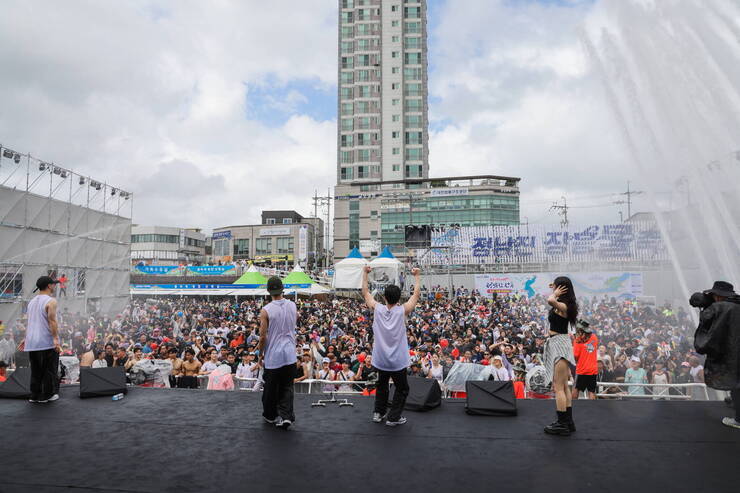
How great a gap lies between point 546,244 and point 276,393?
1378 inches

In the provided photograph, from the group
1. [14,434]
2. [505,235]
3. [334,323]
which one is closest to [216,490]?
[14,434]

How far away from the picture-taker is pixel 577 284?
84.9ft

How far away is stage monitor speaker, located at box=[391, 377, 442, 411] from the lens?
16.7 ft

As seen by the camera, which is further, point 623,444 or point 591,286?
point 591,286

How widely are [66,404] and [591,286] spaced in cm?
2643

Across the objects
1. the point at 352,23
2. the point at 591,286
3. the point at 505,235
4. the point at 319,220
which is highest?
the point at 352,23

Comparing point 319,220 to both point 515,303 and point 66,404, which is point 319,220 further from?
point 66,404

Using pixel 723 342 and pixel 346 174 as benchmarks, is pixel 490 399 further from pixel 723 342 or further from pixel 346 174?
pixel 346 174

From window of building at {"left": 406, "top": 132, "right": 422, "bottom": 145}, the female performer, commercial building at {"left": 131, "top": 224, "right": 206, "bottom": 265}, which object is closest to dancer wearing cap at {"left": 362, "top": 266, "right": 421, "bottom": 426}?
the female performer

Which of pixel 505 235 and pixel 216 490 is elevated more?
pixel 505 235

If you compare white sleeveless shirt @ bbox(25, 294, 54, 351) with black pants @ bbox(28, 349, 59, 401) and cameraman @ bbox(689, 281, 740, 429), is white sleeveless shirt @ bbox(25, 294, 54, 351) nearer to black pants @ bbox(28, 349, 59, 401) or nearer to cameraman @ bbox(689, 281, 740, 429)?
black pants @ bbox(28, 349, 59, 401)

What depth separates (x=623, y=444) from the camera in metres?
3.83

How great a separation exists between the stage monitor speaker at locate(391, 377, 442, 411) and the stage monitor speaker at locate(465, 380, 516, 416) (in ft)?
1.25

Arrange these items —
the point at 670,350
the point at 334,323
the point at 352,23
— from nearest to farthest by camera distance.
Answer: the point at 670,350, the point at 334,323, the point at 352,23
